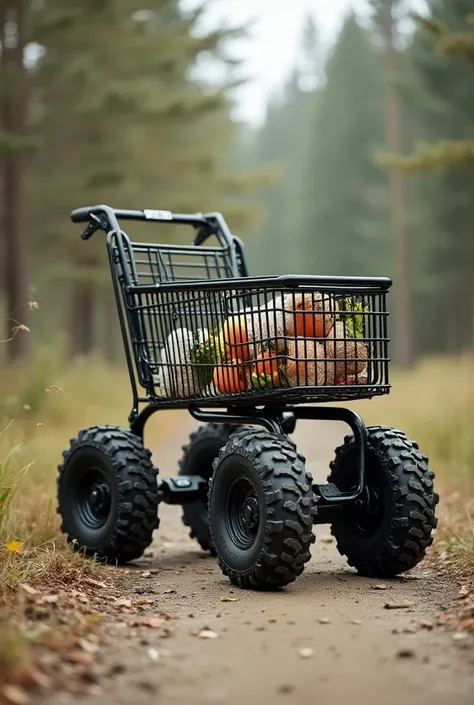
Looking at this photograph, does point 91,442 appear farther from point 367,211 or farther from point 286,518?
point 367,211

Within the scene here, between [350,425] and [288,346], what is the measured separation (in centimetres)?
65

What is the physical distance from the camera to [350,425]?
562cm

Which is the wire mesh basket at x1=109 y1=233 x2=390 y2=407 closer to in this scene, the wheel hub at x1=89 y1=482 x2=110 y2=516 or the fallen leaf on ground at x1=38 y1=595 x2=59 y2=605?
the wheel hub at x1=89 y1=482 x2=110 y2=516

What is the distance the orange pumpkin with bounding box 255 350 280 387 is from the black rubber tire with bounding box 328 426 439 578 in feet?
2.41

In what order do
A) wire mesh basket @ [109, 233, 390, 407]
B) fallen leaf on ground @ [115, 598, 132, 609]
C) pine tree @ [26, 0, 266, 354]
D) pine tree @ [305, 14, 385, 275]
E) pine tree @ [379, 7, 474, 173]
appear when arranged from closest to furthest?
Answer: fallen leaf on ground @ [115, 598, 132, 609] < wire mesh basket @ [109, 233, 390, 407] < pine tree @ [379, 7, 474, 173] < pine tree @ [26, 0, 266, 354] < pine tree @ [305, 14, 385, 275]

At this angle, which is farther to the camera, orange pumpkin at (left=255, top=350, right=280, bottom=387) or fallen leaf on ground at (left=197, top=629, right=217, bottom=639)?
orange pumpkin at (left=255, top=350, right=280, bottom=387)

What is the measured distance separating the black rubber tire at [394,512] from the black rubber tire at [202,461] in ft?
4.16

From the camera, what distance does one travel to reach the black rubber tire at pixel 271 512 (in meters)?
4.99

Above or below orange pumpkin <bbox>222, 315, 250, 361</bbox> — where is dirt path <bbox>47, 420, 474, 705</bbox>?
below

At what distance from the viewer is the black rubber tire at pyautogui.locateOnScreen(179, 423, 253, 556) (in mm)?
6801

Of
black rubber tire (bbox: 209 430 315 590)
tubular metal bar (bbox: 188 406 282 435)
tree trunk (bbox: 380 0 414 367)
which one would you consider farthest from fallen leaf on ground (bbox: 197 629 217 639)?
tree trunk (bbox: 380 0 414 367)

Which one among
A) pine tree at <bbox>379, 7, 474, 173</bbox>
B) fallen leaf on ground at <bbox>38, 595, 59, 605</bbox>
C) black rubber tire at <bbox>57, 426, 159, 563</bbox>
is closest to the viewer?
fallen leaf on ground at <bbox>38, 595, 59, 605</bbox>

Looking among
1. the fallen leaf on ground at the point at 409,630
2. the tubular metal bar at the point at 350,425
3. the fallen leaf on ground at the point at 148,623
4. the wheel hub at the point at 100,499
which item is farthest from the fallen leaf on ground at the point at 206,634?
the wheel hub at the point at 100,499

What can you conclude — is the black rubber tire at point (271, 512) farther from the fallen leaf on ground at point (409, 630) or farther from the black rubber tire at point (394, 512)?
the fallen leaf on ground at point (409, 630)
